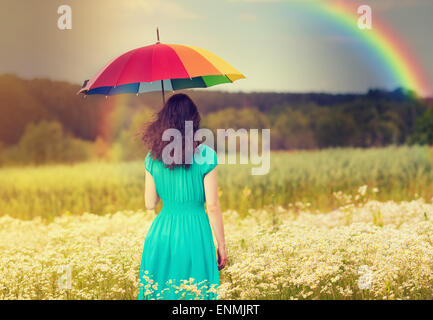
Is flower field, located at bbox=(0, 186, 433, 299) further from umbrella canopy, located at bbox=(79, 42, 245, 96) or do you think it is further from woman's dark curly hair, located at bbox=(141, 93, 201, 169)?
umbrella canopy, located at bbox=(79, 42, 245, 96)

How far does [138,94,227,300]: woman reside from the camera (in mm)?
4262

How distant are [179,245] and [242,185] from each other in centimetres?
627

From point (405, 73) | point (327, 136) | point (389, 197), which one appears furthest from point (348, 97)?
point (389, 197)

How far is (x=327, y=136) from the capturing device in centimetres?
1997

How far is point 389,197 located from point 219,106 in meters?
12.2

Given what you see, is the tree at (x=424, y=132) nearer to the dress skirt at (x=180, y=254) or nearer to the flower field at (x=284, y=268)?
the flower field at (x=284, y=268)

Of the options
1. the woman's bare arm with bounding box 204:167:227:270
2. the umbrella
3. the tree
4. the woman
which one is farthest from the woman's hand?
the tree

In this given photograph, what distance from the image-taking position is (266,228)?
684cm

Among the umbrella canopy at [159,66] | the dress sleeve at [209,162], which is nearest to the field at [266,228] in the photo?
the dress sleeve at [209,162]

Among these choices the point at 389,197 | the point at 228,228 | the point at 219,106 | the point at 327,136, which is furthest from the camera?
the point at 219,106

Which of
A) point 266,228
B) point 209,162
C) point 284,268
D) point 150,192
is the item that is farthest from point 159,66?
point 266,228

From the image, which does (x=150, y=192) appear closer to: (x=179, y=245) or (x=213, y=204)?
(x=179, y=245)
